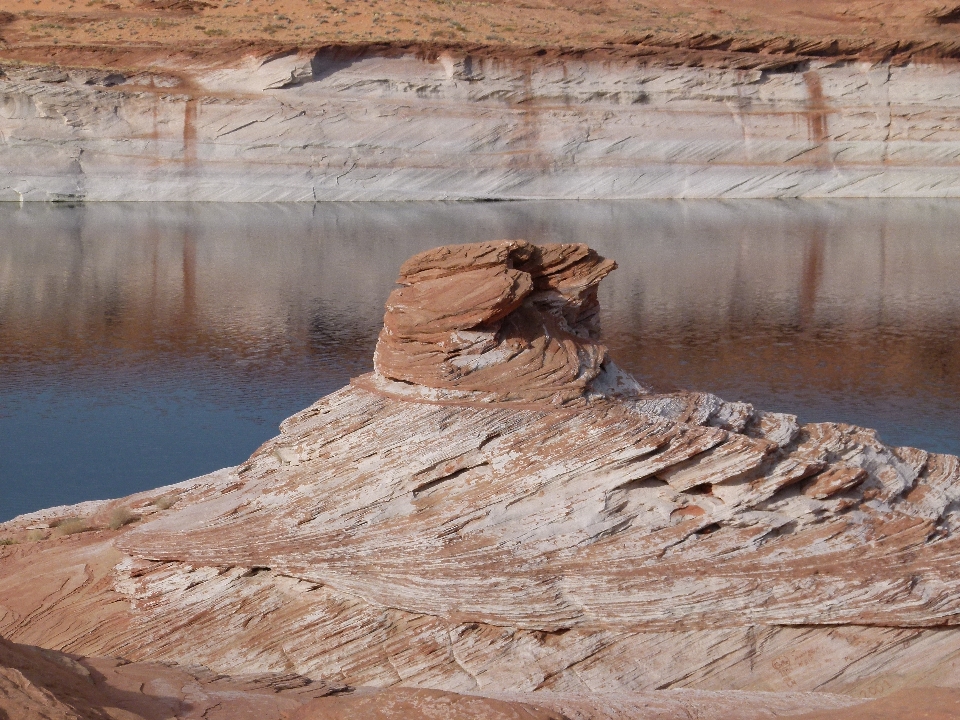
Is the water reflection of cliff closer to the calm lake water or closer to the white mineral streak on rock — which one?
the calm lake water

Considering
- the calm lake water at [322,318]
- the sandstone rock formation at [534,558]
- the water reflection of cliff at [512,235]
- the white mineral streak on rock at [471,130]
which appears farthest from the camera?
the white mineral streak on rock at [471,130]

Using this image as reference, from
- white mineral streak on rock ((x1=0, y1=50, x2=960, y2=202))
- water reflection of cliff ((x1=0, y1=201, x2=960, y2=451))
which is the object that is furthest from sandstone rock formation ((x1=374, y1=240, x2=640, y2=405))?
white mineral streak on rock ((x1=0, y1=50, x2=960, y2=202))

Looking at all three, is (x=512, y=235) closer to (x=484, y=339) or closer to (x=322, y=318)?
(x=322, y=318)

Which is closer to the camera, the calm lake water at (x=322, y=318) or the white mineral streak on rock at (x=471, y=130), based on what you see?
the calm lake water at (x=322, y=318)

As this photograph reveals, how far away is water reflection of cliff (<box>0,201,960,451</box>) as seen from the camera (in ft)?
60.6

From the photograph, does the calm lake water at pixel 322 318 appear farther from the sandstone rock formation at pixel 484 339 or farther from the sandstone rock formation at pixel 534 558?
the sandstone rock formation at pixel 534 558

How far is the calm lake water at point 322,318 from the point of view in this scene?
1533cm

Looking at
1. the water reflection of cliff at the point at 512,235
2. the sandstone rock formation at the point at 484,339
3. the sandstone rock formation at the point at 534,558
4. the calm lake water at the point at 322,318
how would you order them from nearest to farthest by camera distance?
the sandstone rock formation at the point at 534,558
the sandstone rock formation at the point at 484,339
the calm lake water at the point at 322,318
the water reflection of cliff at the point at 512,235

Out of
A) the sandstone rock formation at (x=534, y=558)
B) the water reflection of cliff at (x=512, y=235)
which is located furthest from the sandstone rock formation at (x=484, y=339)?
the water reflection of cliff at (x=512, y=235)

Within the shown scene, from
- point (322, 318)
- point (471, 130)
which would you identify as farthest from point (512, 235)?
point (471, 130)

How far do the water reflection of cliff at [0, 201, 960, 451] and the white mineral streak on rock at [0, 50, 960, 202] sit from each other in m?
2.67

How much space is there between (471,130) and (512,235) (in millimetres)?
13179

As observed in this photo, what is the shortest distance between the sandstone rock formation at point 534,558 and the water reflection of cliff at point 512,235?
726 centimetres

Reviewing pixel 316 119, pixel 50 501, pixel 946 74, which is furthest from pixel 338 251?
pixel 946 74
